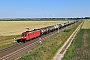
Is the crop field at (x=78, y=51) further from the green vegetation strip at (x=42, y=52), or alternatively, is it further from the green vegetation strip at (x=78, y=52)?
the green vegetation strip at (x=42, y=52)

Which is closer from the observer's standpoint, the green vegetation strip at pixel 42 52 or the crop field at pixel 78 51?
the green vegetation strip at pixel 42 52

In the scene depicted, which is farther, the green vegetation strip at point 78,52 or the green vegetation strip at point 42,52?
the green vegetation strip at point 78,52

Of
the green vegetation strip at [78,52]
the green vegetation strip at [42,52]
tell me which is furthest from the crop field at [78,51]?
the green vegetation strip at [42,52]

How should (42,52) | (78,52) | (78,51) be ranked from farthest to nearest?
1. (78,51)
2. (78,52)
3. (42,52)

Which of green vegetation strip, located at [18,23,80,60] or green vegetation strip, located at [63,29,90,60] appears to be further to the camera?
green vegetation strip, located at [63,29,90,60]

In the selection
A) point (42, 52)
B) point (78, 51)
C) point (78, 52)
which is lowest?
point (78, 51)

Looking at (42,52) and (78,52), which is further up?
(42,52)

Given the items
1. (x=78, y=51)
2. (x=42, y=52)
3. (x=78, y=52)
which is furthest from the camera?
(x=78, y=51)

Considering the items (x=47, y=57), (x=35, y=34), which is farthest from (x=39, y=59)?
(x=35, y=34)

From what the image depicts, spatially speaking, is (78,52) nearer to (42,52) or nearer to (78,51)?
(78,51)

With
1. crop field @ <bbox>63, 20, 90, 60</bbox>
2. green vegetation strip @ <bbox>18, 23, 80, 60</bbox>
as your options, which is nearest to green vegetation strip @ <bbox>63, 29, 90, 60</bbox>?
crop field @ <bbox>63, 20, 90, 60</bbox>

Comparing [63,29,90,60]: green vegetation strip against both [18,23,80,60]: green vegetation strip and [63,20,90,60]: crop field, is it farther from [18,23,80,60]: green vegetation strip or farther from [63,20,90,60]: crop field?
[18,23,80,60]: green vegetation strip

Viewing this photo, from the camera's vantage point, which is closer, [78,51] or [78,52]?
[78,52]

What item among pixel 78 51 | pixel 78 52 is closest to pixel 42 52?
pixel 78 52
